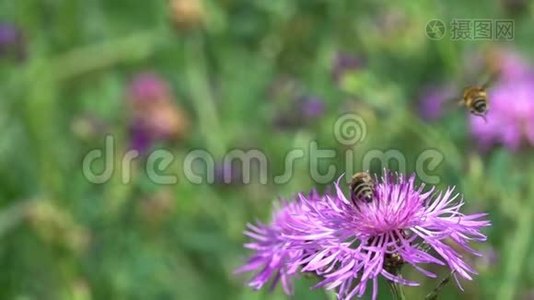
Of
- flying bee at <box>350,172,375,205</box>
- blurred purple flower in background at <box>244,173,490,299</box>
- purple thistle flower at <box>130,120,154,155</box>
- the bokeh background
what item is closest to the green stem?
blurred purple flower in background at <box>244,173,490,299</box>

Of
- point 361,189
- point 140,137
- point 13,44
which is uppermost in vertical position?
point 13,44

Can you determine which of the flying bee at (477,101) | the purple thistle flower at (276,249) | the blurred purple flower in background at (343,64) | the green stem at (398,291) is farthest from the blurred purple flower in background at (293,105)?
the green stem at (398,291)

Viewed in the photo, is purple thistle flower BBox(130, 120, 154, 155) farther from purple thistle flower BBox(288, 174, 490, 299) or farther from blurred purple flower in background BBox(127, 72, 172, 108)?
purple thistle flower BBox(288, 174, 490, 299)

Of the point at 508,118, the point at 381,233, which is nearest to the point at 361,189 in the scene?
the point at 381,233

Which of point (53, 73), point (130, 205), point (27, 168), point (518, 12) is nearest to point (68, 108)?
point (53, 73)

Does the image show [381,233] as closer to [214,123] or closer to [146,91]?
[214,123]

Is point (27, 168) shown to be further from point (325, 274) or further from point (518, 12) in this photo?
point (325, 274)
